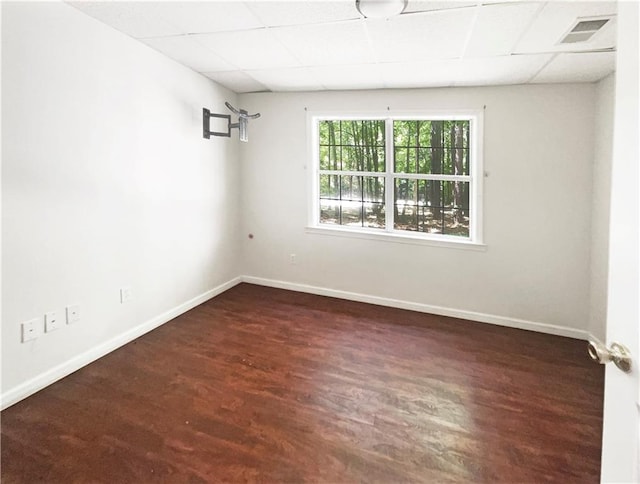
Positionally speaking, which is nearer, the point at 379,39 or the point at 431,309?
the point at 379,39

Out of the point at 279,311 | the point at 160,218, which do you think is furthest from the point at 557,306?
the point at 160,218

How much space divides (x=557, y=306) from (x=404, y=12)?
280 cm

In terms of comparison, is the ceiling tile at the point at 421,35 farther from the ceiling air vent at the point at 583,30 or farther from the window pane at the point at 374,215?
the window pane at the point at 374,215

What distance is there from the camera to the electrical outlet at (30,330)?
2.12m

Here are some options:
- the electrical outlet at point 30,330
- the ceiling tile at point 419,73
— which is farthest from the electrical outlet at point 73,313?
the ceiling tile at point 419,73

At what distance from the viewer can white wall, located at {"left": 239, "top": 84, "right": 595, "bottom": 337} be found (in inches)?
122

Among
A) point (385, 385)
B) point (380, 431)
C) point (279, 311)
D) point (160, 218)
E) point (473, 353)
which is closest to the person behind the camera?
point (380, 431)

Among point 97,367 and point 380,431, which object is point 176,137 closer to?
point 97,367

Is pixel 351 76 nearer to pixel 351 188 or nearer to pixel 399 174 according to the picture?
pixel 399 174

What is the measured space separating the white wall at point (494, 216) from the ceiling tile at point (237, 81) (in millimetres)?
205

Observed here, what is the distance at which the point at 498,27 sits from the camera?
2156 millimetres

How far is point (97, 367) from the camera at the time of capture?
251 centimetres

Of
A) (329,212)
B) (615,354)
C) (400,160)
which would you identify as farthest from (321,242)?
(615,354)

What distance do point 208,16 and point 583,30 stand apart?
227cm
